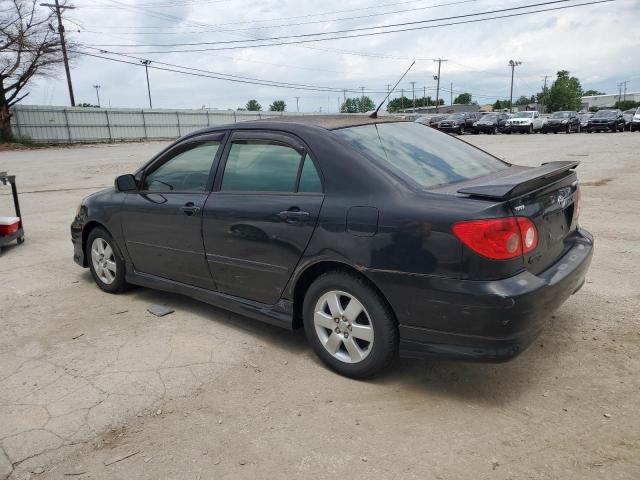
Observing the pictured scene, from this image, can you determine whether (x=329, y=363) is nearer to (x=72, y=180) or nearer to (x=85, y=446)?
(x=85, y=446)

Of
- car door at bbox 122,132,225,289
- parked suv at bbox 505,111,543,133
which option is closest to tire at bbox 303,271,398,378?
car door at bbox 122,132,225,289

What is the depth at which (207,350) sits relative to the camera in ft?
12.6

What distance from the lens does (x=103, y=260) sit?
5074 millimetres

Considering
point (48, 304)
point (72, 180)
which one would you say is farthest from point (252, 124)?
point (72, 180)

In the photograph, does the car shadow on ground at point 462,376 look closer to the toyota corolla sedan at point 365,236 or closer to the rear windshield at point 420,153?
the toyota corolla sedan at point 365,236

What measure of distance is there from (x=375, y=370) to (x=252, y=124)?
1983 mm

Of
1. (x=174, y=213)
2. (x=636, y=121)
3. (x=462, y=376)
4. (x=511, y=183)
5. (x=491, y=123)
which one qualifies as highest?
(x=511, y=183)

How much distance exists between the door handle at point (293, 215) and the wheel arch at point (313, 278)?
302mm

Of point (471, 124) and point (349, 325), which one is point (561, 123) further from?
point (349, 325)

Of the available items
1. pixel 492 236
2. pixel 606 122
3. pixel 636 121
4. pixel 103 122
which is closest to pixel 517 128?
pixel 606 122

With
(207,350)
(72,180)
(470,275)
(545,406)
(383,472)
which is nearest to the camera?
(383,472)

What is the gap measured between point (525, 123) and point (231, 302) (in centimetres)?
3679

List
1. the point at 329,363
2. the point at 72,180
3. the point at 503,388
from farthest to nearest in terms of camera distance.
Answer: the point at 72,180, the point at 329,363, the point at 503,388

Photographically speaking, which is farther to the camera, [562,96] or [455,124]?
[562,96]
